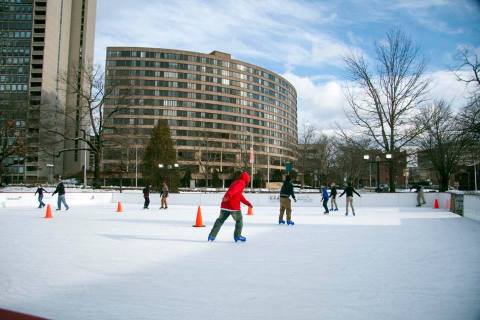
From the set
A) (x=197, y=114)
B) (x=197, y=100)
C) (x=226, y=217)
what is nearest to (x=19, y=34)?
(x=197, y=100)

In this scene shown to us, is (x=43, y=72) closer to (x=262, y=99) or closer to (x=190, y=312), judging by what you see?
(x=262, y=99)

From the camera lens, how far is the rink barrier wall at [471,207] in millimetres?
14625

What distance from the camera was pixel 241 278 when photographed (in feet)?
16.1

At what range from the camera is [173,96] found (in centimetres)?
9019

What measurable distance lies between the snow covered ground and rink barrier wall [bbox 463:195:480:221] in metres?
7.00

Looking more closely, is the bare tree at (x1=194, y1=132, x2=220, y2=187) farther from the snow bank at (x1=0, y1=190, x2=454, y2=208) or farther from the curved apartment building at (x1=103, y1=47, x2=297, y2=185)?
the snow bank at (x1=0, y1=190, x2=454, y2=208)

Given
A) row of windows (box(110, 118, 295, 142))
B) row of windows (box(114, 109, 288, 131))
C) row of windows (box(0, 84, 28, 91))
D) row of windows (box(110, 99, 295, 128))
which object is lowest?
row of windows (box(110, 118, 295, 142))

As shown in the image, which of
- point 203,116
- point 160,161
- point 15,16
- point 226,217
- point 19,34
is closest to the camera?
point 226,217

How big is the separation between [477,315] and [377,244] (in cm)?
489

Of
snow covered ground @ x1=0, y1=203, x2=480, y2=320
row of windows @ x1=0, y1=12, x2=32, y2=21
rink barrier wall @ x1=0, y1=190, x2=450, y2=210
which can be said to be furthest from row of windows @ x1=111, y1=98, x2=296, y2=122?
snow covered ground @ x1=0, y1=203, x2=480, y2=320

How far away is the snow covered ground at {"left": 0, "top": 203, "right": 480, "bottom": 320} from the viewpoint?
11.6 ft

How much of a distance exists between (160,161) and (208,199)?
58.2ft

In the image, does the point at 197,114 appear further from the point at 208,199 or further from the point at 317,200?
the point at 317,200

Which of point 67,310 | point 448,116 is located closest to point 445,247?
point 67,310
